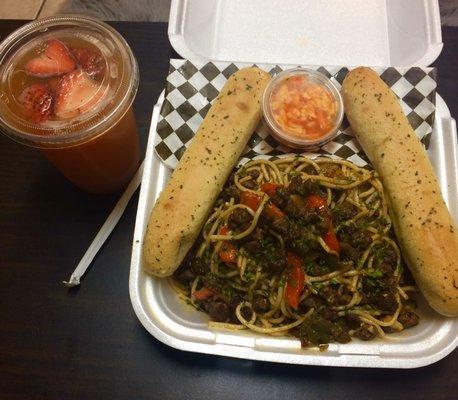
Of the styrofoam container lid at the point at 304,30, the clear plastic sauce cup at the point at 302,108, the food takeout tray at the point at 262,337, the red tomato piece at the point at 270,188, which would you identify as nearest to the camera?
the food takeout tray at the point at 262,337

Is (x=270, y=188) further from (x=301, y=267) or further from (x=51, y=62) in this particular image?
(x=51, y=62)

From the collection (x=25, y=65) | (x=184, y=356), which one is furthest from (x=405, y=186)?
(x=25, y=65)

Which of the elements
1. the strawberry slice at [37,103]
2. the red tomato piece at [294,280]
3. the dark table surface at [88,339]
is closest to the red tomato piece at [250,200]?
the red tomato piece at [294,280]

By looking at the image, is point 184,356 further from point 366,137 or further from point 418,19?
point 418,19

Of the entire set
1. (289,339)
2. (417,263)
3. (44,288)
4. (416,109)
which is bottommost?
(44,288)

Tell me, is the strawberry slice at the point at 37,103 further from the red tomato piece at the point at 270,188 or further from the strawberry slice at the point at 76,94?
the red tomato piece at the point at 270,188
